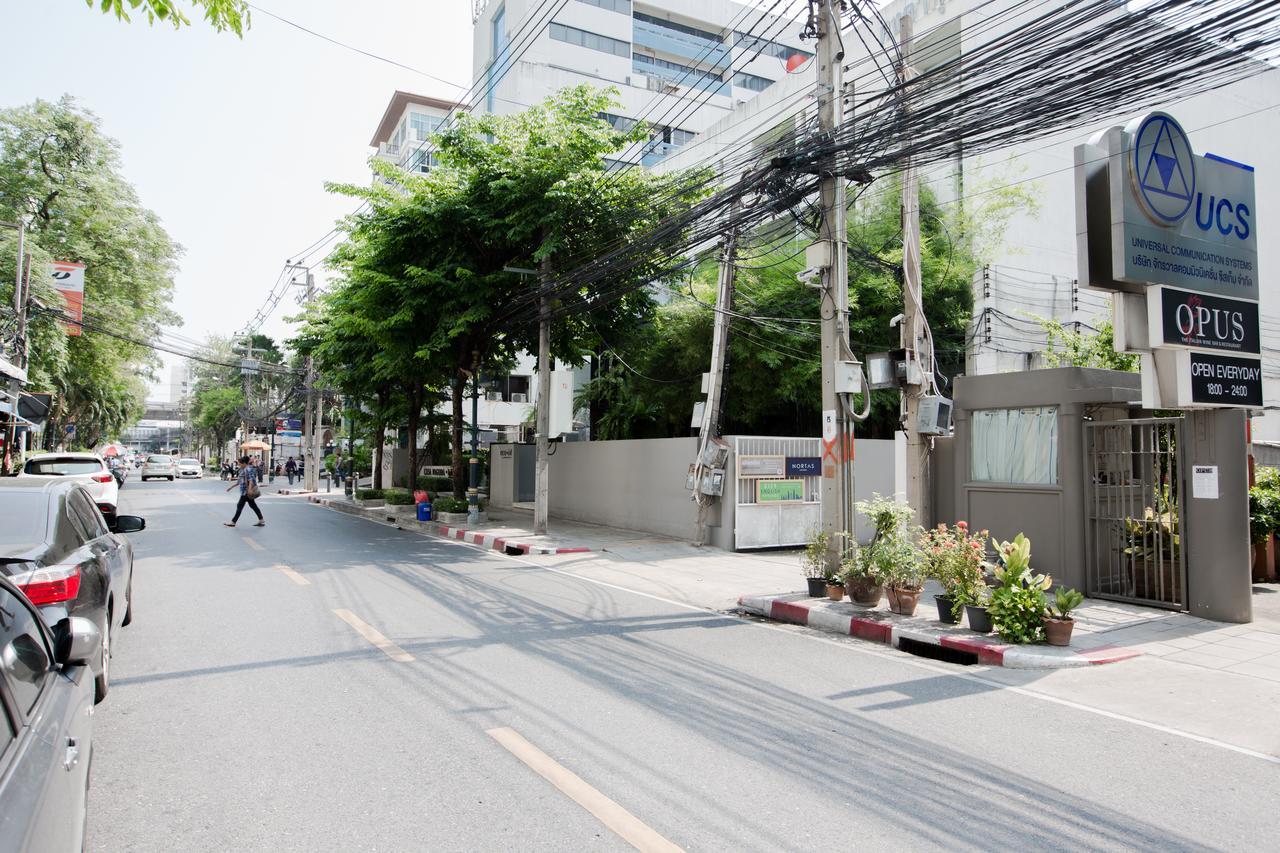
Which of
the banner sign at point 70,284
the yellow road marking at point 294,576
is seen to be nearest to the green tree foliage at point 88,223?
the banner sign at point 70,284

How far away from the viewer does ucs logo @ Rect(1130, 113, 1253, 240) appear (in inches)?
333

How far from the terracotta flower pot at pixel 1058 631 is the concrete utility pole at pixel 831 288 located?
275 cm

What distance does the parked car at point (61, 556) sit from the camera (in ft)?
14.9

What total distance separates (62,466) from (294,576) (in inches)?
388

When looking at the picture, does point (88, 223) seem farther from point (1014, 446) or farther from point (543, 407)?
point (1014, 446)

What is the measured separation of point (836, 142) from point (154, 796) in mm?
9184

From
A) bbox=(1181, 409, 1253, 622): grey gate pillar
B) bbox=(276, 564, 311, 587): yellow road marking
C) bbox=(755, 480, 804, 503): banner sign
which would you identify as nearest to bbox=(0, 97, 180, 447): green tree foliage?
bbox=(276, 564, 311, 587): yellow road marking

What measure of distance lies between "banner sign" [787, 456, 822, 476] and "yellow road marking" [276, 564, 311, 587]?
346 inches

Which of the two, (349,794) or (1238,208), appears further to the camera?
(1238,208)

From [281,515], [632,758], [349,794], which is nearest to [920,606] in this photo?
[632,758]

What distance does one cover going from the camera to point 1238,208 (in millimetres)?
9172

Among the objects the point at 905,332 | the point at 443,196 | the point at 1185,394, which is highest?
the point at 443,196

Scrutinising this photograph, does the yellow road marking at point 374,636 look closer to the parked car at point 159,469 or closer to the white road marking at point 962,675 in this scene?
the white road marking at point 962,675

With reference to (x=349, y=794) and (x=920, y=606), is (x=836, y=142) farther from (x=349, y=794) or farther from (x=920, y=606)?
(x=349, y=794)
